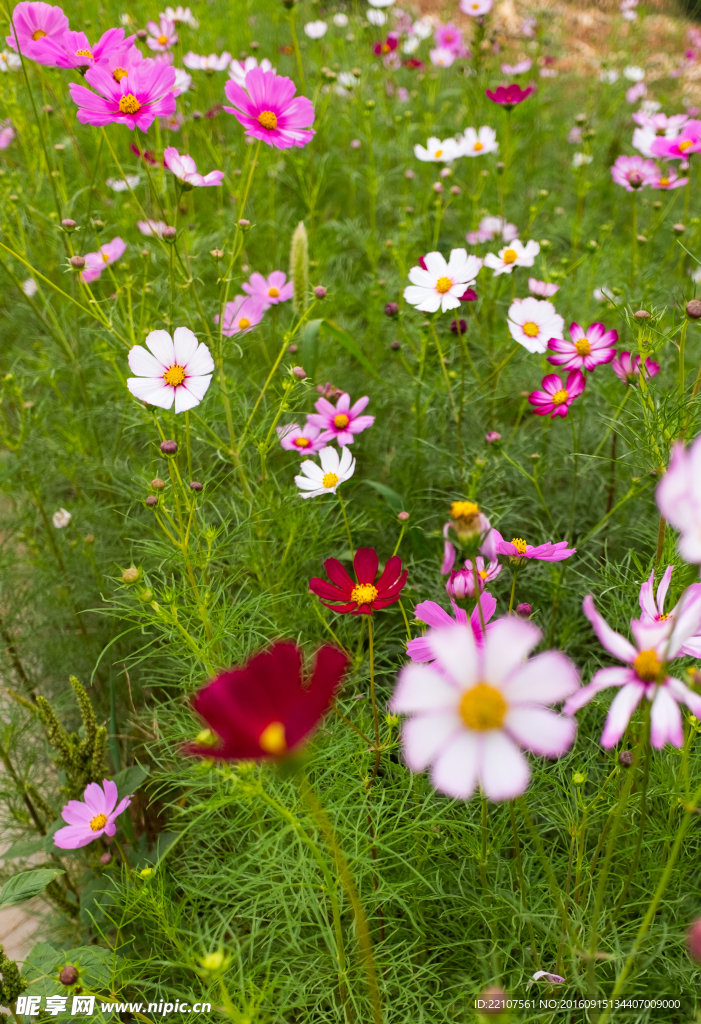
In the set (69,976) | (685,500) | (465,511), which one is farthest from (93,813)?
(685,500)

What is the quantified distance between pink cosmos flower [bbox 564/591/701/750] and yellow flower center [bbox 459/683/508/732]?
0.23 ft

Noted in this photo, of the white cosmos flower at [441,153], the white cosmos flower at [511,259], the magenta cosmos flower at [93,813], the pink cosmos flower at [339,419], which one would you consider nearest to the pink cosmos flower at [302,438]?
the pink cosmos flower at [339,419]

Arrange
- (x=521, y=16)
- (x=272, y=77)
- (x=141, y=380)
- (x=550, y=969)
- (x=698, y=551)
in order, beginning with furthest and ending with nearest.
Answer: (x=521, y=16), (x=272, y=77), (x=141, y=380), (x=550, y=969), (x=698, y=551)

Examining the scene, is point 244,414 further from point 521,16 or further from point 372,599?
point 521,16

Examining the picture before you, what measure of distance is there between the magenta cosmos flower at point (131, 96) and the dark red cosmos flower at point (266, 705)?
88 centimetres

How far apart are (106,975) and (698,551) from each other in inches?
34.5

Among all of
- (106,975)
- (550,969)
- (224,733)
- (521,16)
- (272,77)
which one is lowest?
(106,975)

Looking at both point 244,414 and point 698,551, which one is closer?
point 698,551

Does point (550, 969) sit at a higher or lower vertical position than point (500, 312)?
lower

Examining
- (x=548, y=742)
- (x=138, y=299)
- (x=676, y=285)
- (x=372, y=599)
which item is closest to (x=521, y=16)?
(x=676, y=285)

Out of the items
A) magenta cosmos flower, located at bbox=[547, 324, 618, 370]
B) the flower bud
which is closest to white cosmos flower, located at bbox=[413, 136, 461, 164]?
magenta cosmos flower, located at bbox=[547, 324, 618, 370]

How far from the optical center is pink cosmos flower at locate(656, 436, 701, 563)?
1.17ft

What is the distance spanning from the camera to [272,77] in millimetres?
1024

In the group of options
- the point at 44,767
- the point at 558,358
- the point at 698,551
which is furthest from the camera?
the point at 44,767
